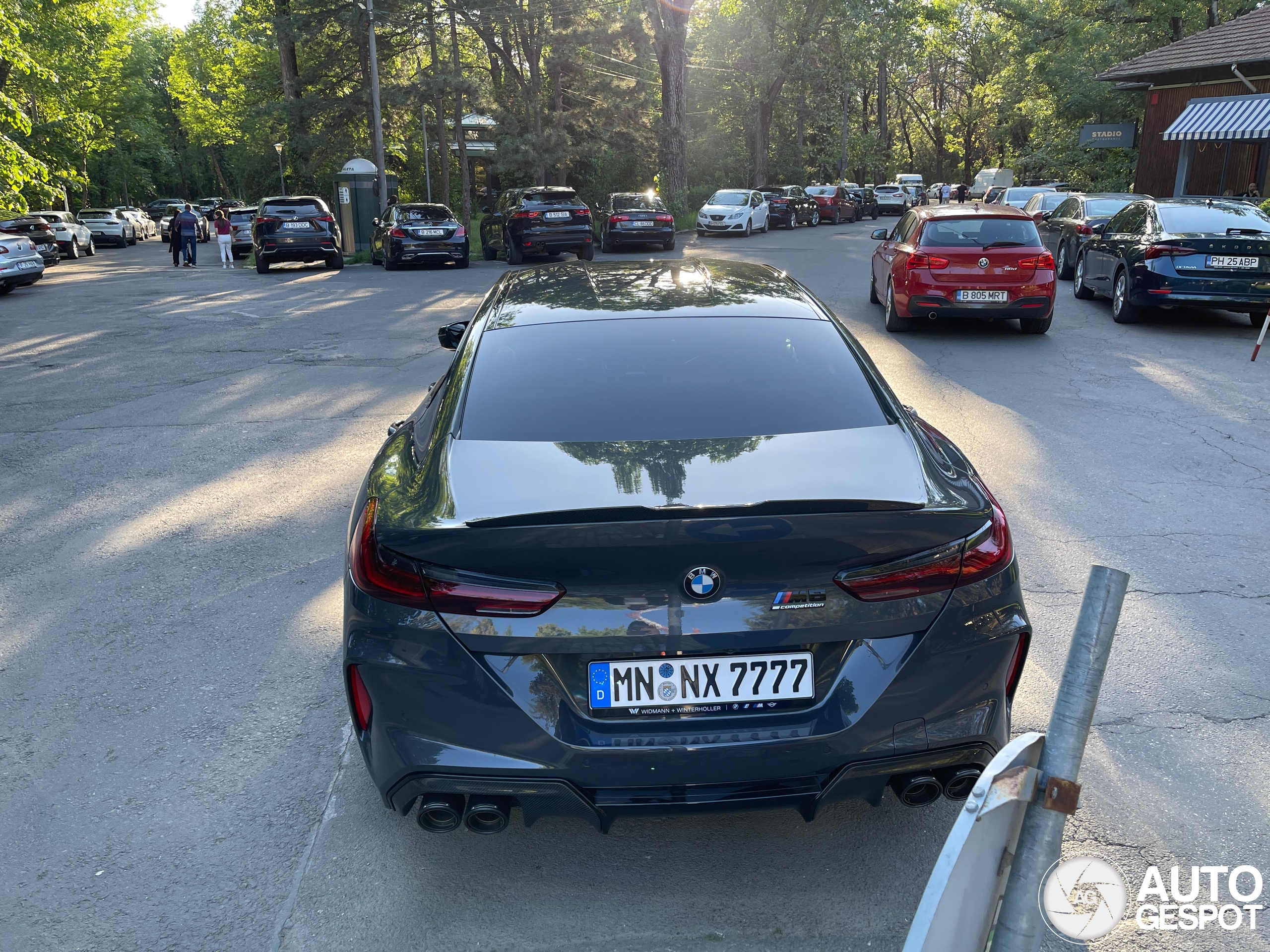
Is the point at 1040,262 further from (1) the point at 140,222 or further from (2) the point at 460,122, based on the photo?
(1) the point at 140,222

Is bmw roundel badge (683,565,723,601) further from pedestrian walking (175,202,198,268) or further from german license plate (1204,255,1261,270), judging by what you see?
pedestrian walking (175,202,198,268)

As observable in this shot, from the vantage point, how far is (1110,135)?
3431 cm

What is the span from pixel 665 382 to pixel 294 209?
24530 mm

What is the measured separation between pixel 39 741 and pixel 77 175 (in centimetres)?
3353

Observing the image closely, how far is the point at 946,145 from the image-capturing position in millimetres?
82250

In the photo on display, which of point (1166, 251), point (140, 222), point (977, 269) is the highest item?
point (1166, 251)

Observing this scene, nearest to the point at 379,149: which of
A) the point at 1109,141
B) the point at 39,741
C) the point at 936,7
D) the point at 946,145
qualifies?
the point at 1109,141

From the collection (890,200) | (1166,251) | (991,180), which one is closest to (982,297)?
(1166,251)

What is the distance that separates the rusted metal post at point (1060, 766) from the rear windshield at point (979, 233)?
1125 cm

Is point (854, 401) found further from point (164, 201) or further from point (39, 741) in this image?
point (164, 201)

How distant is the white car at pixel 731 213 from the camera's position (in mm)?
34781

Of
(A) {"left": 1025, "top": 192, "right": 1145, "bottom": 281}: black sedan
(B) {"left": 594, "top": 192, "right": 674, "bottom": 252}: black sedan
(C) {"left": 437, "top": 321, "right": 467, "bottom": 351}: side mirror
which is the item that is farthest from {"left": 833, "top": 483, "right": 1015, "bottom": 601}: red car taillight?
(B) {"left": 594, "top": 192, "right": 674, "bottom": 252}: black sedan

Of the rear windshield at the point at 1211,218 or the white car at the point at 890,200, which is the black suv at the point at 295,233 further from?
the white car at the point at 890,200

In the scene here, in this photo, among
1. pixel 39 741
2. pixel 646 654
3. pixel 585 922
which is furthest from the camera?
pixel 39 741
